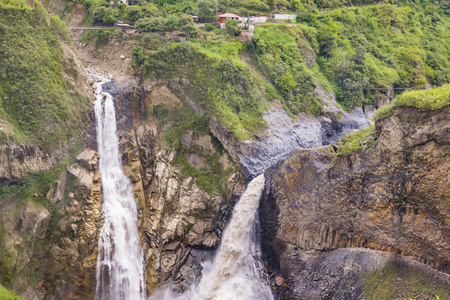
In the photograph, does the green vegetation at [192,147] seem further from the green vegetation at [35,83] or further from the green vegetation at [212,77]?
the green vegetation at [35,83]

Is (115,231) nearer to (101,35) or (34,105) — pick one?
(34,105)

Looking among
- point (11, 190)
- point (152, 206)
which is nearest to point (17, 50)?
point (11, 190)

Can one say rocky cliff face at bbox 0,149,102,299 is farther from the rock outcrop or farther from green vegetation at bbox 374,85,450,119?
green vegetation at bbox 374,85,450,119

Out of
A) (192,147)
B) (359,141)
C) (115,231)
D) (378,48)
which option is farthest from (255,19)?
(115,231)

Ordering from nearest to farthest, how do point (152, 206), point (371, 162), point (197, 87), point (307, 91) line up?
1. point (371, 162)
2. point (152, 206)
3. point (197, 87)
4. point (307, 91)

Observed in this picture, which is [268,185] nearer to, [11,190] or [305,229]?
[305,229]
